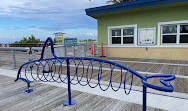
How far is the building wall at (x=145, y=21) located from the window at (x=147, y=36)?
31 centimetres

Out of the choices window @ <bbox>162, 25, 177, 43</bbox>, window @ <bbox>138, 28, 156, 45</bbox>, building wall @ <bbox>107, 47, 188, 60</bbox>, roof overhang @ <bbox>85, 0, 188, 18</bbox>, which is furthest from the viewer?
window @ <bbox>138, 28, 156, 45</bbox>

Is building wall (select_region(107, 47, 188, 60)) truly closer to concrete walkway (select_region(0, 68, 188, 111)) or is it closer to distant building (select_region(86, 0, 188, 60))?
distant building (select_region(86, 0, 188, 60))

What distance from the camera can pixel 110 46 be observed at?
12.6 m

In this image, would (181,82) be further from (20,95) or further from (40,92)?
(20,95)

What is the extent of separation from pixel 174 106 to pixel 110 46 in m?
9.56

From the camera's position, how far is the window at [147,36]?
10.7 meters

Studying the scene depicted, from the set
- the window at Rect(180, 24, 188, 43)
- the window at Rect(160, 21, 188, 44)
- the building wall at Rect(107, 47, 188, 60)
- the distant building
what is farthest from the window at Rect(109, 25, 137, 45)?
the window at Rect(180, 24, 188, 43)

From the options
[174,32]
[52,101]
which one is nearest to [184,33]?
[174,32]

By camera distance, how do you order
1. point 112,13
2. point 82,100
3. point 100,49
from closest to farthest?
point 82,100 → point 112,13 → point 100,49

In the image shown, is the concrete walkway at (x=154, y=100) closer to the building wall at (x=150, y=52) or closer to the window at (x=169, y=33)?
the building wall at (x=150, y=52)

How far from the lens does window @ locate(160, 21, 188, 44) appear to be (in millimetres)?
9797

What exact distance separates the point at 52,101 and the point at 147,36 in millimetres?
9337

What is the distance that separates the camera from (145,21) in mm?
10875

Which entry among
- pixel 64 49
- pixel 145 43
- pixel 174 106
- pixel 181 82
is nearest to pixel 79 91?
pixel 174 106
